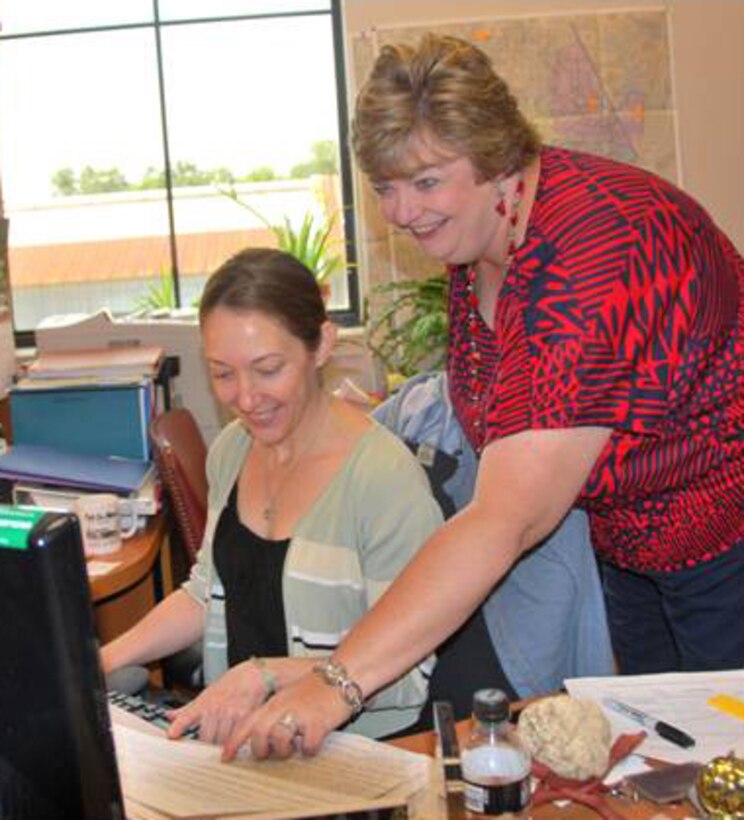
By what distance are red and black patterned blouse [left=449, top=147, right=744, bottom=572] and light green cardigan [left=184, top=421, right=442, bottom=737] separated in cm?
15

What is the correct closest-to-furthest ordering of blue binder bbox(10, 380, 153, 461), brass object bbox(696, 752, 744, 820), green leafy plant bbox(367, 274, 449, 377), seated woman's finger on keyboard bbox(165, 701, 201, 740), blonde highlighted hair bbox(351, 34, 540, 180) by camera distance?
1. brass object bbox(696, 752, 744, 820)
2. seated woman's finger on keyboard bbox(165, 701, 201, 740)
3. blonde highlighted hair bbox(351, 34, 540, 180)
4. blue binder bbox(10, 380, 153, 461)
5. green leafy plant bbox(367, 274, 449, 377)

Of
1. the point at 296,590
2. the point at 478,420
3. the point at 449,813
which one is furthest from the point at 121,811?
the point at 478,420

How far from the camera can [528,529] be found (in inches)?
51.5

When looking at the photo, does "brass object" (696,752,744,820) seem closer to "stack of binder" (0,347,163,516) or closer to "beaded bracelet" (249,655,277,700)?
"beaded bracelet" (249,655,277,700)

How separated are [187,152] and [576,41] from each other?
161cm

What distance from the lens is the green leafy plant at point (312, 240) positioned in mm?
4418

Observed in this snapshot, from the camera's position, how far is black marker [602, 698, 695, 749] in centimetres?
120

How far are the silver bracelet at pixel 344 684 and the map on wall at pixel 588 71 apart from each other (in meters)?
3.28

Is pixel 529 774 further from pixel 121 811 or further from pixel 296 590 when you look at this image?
pixel 296 590

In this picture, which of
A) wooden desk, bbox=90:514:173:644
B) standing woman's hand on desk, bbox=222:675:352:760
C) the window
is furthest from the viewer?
the window

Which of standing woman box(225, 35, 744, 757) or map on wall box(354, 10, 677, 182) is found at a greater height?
map on wall box(354, 10, 677, 182)

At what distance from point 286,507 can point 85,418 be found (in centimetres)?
147

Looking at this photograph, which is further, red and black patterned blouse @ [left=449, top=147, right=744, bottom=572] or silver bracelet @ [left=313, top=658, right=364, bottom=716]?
red and black patterned blouse @ [left=449, top=147, right=744, bottom=572]

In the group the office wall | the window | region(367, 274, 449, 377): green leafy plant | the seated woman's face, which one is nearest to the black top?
the seated woman's face
